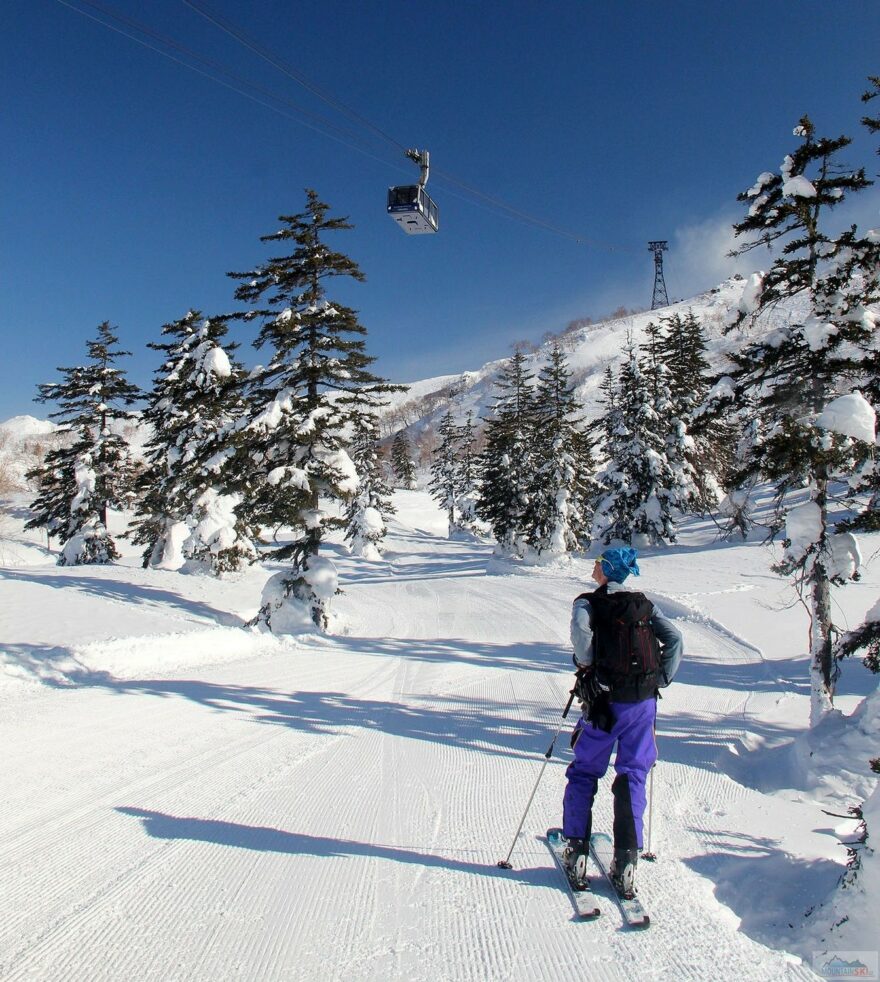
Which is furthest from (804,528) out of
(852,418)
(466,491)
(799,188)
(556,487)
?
(466,491)

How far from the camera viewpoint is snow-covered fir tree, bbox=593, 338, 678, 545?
3231 cm

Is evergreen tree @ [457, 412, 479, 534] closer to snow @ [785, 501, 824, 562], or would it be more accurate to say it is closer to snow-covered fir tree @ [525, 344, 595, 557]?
snow-covered fir tree @ [525, 344, 595, 557]

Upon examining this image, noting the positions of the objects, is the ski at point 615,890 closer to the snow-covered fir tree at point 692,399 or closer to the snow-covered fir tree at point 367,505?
the snow-covered fir tree at point 367,505

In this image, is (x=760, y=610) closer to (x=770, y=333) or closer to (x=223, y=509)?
(x=770, y=333)

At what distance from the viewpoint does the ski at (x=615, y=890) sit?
3400mm

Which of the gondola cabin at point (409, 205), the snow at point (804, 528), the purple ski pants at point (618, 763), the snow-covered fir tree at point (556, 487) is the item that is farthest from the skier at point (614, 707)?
the snow-covered fir tree at point (556, 487)

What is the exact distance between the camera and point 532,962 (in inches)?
122

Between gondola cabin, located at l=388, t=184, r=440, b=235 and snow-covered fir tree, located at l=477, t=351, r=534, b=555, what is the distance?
2415 centimetres

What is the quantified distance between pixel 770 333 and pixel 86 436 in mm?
29315

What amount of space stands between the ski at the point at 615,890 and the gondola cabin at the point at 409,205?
10407 mm

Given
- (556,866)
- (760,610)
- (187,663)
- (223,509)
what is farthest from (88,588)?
(760,610)

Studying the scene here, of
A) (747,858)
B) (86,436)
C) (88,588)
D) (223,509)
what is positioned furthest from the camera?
(86,436)

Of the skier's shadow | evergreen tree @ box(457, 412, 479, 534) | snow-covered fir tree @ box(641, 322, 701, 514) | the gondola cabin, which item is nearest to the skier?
the skier's shadow

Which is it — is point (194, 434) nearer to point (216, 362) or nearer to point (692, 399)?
point (216, 362)
